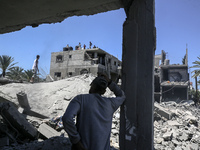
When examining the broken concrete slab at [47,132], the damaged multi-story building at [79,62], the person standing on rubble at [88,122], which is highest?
the damaged multi-story building at [79,62]

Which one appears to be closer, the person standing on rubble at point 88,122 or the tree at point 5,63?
the person standing on rubble at point 88,122

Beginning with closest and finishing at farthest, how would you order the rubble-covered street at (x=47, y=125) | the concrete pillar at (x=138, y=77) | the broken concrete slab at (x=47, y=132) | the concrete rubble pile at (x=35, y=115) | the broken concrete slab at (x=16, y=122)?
the concrete pillar at (x=138, y=77) → the concrete rubble pile at (x=35, y=115) → the rubble-covered street at (x=47, y=125) → the broken concrete slab at (x=16, y=122) → the broken concrete slab at (x=47, y=132)

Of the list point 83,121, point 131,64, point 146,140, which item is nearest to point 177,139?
point 146,140

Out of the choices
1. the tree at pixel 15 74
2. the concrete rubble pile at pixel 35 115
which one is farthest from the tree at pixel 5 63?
the concrete rubble pile at pixel 35 115

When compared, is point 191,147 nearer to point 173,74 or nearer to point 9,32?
point 9,32

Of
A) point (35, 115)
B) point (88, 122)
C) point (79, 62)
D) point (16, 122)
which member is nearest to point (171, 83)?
point (79, 62)

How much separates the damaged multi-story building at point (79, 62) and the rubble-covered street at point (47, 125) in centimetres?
1391

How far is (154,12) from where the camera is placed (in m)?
2.21

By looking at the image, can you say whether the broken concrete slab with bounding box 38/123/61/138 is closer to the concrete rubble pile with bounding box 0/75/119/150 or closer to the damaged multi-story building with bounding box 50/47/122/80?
the concrete rubble pile with bounding box 0/75/119/150

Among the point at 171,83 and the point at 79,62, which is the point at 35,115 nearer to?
the point at 79,62

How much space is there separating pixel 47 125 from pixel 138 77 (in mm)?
3641

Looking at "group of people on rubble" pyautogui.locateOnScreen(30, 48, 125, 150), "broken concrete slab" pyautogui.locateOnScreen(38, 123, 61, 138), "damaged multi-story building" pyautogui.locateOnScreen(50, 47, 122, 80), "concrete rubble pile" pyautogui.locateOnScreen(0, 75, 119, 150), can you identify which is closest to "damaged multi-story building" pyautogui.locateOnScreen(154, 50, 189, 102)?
"damaged multi-story building" pyautogui.locateOnScreen(50, 47, 122, 80)

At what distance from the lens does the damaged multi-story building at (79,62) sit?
78.5 feet

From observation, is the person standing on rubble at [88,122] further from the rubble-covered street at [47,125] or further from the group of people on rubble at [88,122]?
the rubble-covered street at [47,125]
